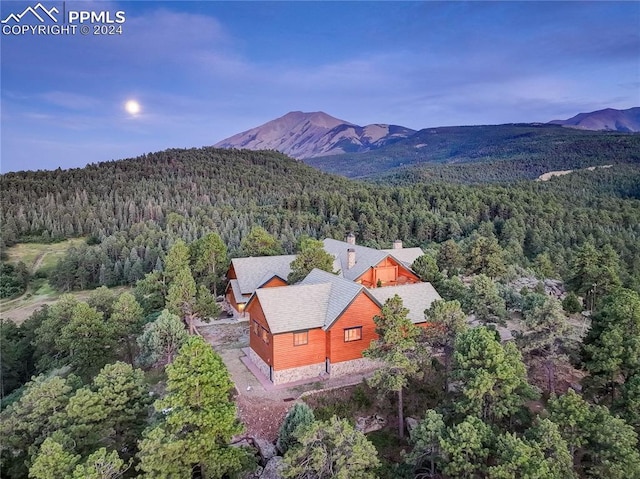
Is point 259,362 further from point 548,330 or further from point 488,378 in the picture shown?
point 548,330

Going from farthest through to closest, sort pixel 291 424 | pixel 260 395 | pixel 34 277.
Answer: pixel 34 277, pixel 260 395, pixel 291 424

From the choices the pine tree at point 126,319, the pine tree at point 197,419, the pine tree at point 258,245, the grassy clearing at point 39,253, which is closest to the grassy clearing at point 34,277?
the grassy clearing at point 39,253

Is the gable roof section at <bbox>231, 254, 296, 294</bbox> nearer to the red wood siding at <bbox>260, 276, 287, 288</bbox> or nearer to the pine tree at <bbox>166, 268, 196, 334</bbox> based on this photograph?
the red wood siding at <bbox>260, 276, 287, 288</bbox>

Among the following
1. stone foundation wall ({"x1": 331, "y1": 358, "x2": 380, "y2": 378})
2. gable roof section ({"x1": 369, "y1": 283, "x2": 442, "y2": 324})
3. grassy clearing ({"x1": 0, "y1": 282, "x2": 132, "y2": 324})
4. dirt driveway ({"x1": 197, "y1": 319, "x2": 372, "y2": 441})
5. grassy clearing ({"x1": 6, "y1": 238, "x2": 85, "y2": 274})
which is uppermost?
gable roof section ({"x1": 369, "y1": 283, "x2": 442, "y2": 324})

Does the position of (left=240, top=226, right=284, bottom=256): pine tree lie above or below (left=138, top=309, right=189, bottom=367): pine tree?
above

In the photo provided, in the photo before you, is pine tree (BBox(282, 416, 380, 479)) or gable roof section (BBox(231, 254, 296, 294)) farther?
gable roof section (BBox(231, 254, 296, 294))

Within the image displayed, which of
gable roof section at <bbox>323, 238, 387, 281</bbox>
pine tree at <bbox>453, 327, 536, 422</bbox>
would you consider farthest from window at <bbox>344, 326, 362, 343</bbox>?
gable roof section at <bbox>323, 238, 387, 281</bbox>

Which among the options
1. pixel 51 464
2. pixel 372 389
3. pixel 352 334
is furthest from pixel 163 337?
pixel 372 389
